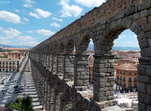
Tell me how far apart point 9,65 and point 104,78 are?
254ft

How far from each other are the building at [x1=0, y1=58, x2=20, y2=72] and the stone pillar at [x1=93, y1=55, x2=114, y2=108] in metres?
75.1

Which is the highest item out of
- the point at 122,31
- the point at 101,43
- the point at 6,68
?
the point at 122,31

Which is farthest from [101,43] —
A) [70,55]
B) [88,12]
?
[70,55]

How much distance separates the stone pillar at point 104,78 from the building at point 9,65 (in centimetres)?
7505

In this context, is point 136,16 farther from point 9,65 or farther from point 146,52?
point 9,65

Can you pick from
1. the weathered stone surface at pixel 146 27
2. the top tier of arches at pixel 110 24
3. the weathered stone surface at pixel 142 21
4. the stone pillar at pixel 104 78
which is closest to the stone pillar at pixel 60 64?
the top tier of arches at pixel 110 24

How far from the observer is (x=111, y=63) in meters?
9.05

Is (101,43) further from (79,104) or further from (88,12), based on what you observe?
(79,104)

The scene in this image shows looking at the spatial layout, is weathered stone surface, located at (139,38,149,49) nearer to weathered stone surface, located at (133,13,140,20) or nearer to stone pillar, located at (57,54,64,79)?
weathered stone surface, located at (133,13,140,20)

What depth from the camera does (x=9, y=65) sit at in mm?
79562

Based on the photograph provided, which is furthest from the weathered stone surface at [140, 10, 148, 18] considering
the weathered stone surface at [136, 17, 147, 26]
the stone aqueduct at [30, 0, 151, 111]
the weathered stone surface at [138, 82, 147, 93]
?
the weathered stone surface at [138, 82, 147, 93]

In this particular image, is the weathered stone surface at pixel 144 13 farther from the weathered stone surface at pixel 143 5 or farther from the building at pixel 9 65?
the building at pixel 9 65

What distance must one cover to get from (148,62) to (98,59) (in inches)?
146

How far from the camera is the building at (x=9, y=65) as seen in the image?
7875 cm
